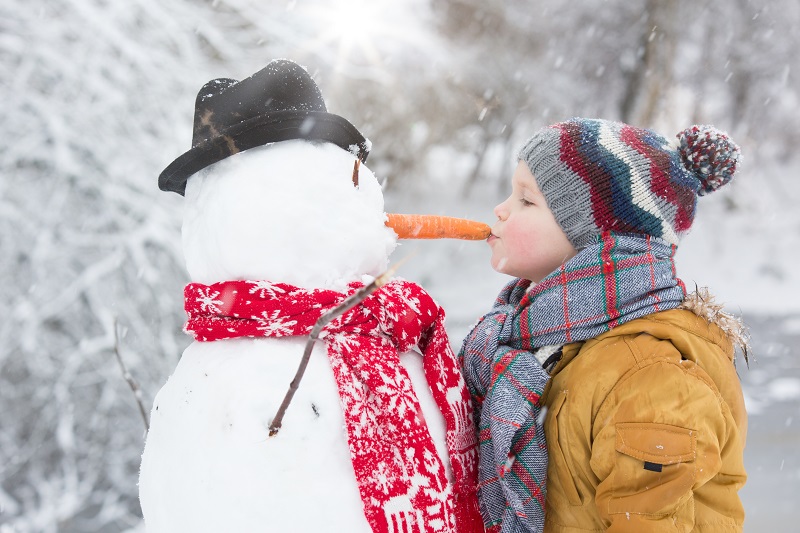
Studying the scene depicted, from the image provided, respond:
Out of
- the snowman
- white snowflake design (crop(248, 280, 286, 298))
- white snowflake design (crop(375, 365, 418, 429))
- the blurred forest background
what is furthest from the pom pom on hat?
the blurred forest background

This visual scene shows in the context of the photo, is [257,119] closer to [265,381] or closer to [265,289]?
[265,289]

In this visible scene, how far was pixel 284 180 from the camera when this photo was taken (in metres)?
1.01

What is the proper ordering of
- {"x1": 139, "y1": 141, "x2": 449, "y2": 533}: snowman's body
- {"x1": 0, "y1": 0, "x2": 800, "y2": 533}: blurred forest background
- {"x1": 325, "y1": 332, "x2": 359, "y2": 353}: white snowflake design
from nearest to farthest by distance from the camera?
{"x1": 139, "y1": 141, "x2": 449, "y2": 533}: snowman's body, {"x1": 325, "y1": 332, "x2": 359, "y2": 353}: white snowflake design, {"x1": 0, "y1": 0, "x2": 800, "y2": 533}: blurred forest background

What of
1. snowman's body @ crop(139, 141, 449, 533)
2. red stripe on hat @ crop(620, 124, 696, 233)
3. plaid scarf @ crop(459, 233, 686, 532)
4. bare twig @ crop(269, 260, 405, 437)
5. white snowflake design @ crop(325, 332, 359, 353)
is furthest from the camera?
red stripe on hat @ crop(620, 124, 696, 233)

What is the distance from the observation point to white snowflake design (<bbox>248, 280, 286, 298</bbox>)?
0.97 meters

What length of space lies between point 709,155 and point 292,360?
3.37ft

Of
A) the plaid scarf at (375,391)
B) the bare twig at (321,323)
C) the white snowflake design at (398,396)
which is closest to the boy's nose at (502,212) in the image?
the plaid scarf at (375,391)

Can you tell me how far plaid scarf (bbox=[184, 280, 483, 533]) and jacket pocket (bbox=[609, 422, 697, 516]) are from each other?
0.92 ft

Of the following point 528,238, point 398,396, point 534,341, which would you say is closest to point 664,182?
point 528,238

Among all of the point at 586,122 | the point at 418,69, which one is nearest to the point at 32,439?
the point at 586,122

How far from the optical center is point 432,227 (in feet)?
4.17

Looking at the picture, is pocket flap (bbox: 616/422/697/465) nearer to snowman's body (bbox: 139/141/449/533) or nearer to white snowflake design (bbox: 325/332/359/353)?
snowman's body (bbox: 139/141/449/533)

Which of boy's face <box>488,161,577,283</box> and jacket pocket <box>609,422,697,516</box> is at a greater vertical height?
boy's face <box>488,161,577,283</box>

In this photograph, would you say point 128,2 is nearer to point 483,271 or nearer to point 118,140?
point 118,140
